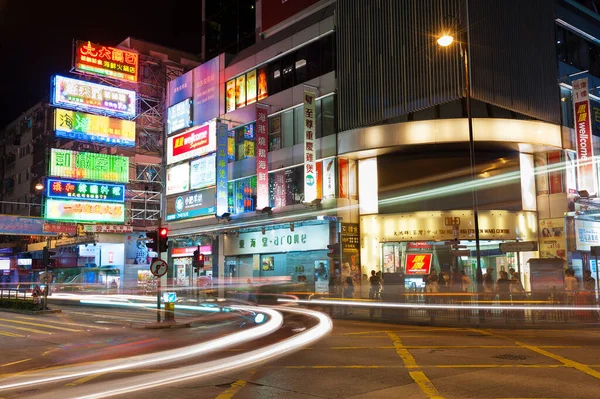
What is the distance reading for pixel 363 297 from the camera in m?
26.3

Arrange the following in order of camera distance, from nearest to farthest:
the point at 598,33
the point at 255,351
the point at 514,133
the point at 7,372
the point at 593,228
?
1. the point at 7,372
2. the point at 255,351
3. the point at 514,133
4. the point at 593,228
5. the point at 598,33

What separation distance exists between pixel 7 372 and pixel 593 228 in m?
31.3

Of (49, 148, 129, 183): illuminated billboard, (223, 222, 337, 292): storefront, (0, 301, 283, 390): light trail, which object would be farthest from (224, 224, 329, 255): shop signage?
(0, 301, 283, 390): light trail

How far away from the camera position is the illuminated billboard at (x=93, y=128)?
147 feet

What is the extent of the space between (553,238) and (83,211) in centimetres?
3524

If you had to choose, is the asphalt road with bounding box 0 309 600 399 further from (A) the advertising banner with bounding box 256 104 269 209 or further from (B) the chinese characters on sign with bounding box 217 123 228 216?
(B) the chinese characters on sign with bounding box 217 123 228 216

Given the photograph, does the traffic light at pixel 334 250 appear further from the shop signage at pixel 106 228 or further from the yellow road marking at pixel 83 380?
the shop signage at pixel 106 228

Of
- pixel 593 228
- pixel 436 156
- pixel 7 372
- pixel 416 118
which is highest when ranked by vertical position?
pixel 416 118

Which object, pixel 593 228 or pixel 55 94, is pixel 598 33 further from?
pixel 55 94

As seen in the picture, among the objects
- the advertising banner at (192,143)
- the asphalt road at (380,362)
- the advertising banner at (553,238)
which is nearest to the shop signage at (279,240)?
the advertising banner at (192,143)

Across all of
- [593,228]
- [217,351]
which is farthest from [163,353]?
[593,228]

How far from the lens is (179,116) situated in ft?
152

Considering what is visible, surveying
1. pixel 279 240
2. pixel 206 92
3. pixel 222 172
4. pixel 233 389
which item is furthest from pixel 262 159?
pixel 233 389

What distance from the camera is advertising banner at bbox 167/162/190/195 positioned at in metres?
43.6
